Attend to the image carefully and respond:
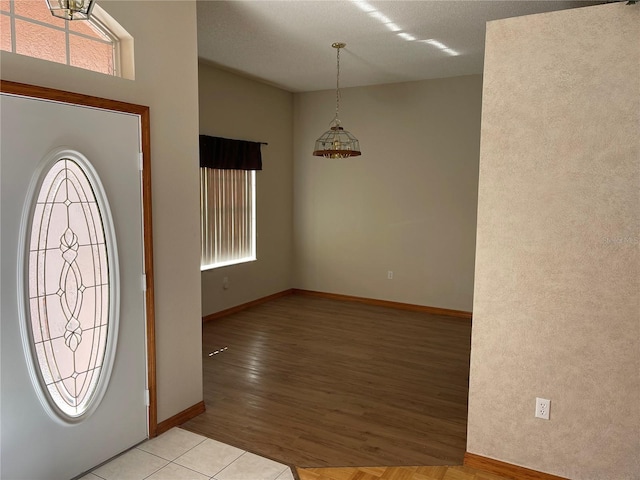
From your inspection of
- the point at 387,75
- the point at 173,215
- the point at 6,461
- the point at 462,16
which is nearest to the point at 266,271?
the point at 387,75

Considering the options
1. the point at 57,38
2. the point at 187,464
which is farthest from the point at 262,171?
the point at 187,464

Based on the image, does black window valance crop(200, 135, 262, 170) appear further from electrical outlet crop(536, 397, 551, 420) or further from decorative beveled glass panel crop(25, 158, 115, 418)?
electrical outlet crop(536, 397, 551, 420)

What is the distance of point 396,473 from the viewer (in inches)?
108

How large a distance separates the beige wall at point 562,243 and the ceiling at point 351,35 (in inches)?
52.4

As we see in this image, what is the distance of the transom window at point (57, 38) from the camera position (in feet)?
7.50

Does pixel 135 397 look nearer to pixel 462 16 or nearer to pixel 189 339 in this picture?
pixel 189 339

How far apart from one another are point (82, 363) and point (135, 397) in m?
0.46

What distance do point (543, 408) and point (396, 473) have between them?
0.89m

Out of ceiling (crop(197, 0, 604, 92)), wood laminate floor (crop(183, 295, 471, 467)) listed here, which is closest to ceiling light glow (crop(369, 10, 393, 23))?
ceiling (crop(197, 0, 604, 92))

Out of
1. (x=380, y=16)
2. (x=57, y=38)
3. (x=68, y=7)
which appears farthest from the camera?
(x=380, y=16)

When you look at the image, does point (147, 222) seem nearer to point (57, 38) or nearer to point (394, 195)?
point (57, 38)

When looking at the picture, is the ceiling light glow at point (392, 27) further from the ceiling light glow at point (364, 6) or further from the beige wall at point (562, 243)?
the beige wall at point (562, 243)

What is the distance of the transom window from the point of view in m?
2.29

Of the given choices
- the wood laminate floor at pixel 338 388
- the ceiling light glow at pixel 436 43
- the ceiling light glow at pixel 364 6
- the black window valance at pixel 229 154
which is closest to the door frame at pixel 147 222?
the wood laminate floor at pixel 338 388
